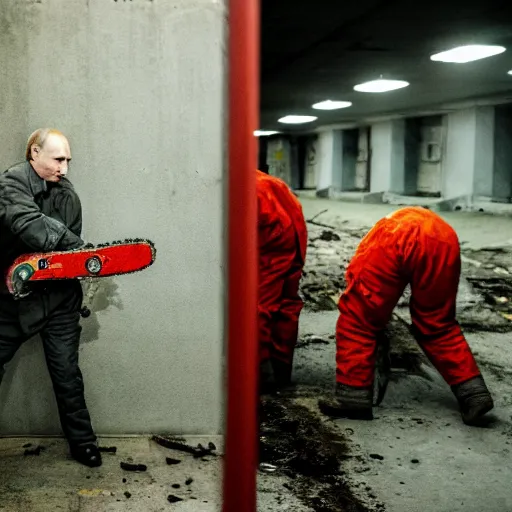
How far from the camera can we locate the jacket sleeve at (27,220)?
296cm

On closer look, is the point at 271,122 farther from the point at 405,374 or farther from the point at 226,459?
the point at 226,459

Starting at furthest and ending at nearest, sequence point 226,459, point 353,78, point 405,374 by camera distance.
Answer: point 353,78
point 405,374
point 226,459

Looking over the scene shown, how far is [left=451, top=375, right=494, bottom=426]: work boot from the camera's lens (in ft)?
12.7

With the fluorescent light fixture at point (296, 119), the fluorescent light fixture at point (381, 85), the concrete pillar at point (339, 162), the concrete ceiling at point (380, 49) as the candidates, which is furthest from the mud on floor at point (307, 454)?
the concrete pillar at point (339, 162)

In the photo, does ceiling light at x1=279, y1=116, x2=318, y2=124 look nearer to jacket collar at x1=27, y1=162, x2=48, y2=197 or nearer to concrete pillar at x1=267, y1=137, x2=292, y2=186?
concrete pillar at x1=267, y1=137, x2=292, y2=186

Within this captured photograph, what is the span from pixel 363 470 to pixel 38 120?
7.84 feet

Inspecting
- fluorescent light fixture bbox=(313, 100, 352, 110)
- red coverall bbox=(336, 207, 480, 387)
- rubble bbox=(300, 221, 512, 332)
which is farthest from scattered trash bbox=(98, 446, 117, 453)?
fluorescent light fixture bbox=(313, 100, 352, 110)

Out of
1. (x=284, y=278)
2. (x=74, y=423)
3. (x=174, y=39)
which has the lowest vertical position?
(x=74, y=423)

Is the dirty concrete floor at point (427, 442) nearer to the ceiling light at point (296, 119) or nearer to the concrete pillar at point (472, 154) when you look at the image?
the concrete pillar at point (472, 154)

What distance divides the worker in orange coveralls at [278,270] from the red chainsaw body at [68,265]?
127 centimetres

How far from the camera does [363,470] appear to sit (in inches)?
131

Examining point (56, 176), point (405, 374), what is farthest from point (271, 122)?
point (56, 176)

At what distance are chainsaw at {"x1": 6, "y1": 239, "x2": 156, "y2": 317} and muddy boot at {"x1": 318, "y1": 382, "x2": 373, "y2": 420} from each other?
1585mm

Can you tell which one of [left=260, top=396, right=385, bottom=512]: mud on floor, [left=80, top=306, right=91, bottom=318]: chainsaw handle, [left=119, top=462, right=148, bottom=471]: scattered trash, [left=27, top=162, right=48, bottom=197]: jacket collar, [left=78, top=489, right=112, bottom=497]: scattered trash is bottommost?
[left=260, top=396, right=385, bottom=512]: mud on floor
